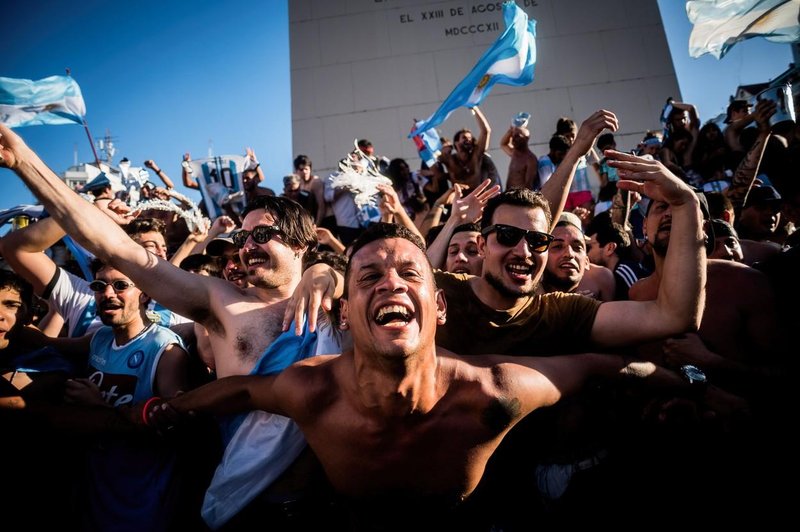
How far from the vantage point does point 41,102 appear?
4320mm

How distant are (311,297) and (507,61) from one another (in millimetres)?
4059

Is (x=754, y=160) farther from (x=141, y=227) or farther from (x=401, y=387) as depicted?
(x=141, y=227)

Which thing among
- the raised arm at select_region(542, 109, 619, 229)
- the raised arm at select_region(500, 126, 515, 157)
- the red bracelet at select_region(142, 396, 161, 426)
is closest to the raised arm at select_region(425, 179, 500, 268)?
the raised arm at select_region(542, 109, 619, 229)

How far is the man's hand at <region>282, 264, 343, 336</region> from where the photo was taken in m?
2.26

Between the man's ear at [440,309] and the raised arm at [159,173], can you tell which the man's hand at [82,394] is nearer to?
the man's ear at [440,309]

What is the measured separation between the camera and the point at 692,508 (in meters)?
2.39

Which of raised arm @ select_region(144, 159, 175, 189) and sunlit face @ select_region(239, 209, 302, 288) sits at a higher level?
raised arm @ select_region(144, 159, 175, 189)

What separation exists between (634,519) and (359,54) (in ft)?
37.4

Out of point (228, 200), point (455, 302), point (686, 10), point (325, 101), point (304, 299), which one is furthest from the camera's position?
point (325, 101)

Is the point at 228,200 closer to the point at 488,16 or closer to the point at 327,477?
the point at 327,477

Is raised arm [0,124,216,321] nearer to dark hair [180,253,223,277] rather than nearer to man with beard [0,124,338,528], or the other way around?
man with beard [0,124,338,528]

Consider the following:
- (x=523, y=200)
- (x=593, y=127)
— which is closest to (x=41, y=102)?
(x=523, y=200)

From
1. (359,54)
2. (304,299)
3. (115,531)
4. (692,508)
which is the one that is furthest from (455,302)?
(359,54)

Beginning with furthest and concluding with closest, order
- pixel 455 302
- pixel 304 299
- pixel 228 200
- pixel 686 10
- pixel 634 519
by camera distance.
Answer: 1. pixel 228 200
2. pixel 686 10
3. pixel 455 302
4. pixel 634 519
5. pixel 304 299
